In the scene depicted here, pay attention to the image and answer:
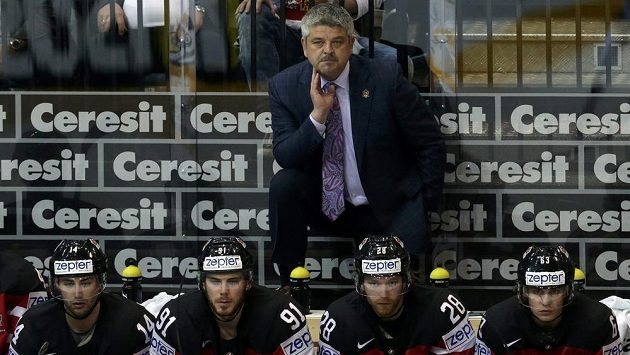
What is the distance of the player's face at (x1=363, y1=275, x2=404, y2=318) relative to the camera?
6883 millimetres

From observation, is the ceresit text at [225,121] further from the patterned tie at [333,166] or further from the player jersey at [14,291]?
the player jersey at [14,291]

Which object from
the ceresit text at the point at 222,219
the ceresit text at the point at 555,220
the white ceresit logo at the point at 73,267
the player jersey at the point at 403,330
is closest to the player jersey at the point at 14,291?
the white ceresit logo at the point at 73,267

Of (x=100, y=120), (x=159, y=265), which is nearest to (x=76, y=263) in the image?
(x=159, y=265)

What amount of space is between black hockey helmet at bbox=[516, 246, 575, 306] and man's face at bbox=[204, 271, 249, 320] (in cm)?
117

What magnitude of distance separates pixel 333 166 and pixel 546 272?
1437 mm

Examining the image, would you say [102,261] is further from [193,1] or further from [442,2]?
[442,2]

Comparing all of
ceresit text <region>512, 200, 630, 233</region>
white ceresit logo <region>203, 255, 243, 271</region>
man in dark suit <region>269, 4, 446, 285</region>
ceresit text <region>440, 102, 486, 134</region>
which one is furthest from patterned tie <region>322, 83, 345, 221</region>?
white ceresit logo <region>203, 255, 243, 271</region>

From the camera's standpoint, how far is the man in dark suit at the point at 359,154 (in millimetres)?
7805

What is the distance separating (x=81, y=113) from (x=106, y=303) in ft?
4.93

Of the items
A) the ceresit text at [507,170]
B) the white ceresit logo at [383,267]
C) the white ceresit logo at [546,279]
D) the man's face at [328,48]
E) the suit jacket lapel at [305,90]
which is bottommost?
the white ceresit logo at [546,279]

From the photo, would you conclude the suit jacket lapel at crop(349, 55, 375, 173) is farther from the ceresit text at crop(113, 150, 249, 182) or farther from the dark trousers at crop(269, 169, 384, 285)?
the ceresit text at crop(113, 150, 249, 182)

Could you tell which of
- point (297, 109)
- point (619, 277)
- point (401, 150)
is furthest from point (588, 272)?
point (297, 109)

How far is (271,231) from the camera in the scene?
7.93m

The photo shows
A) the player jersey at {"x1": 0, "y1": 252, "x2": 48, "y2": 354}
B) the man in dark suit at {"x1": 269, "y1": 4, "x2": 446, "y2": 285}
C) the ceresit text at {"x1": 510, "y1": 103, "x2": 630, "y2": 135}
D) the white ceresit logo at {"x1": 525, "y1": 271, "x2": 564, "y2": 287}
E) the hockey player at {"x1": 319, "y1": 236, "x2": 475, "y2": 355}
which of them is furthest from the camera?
the ceresit text at {"x1": 510, "y1": 103, "x2": 630, "y2": 135}
